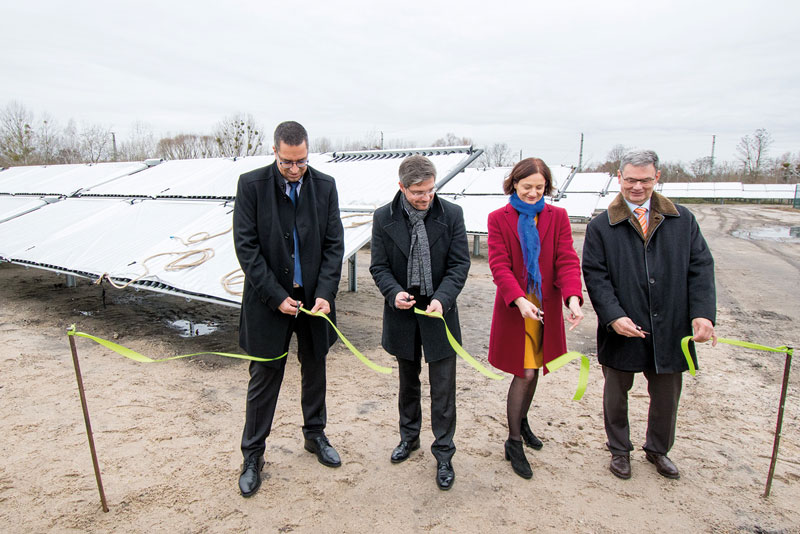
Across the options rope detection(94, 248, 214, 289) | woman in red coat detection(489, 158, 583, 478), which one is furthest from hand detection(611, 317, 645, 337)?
rope detection(94, 248, 214, 289)

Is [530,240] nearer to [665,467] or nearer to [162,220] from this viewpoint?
[665,467]

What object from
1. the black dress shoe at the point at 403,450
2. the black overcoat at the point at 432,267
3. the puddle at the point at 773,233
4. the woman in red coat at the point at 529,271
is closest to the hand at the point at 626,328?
the woman in red coat at the point at 529,271

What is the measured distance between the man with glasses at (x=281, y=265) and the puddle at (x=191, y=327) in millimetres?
2997

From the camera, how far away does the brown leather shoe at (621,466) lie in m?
2.66

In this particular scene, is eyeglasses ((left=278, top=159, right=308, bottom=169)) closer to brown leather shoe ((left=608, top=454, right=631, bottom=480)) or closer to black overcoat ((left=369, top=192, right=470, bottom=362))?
black overcoat ((left=369, top=192, right=470, bottom=362))

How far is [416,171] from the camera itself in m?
2.42

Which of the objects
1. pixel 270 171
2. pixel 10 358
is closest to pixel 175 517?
pixel 270 171

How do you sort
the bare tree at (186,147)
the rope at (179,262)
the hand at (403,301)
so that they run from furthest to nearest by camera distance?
the bare tree at (186,147)
the rope at (179,262)
the hand at (403,301)

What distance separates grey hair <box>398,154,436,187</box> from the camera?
95.2 inches

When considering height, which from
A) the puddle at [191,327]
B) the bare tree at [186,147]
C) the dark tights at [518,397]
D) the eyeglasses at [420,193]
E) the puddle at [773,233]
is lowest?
the puddle at [191,327]

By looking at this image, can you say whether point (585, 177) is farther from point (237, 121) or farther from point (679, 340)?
point (237, 121)

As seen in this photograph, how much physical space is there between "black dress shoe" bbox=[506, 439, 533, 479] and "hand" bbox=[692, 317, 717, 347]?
43.4 inches

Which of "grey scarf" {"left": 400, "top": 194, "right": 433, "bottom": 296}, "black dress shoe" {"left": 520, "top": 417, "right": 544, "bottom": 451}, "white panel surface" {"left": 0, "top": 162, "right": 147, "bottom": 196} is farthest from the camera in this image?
"white panel surface" {"left": 0, "top": 162, "right": 147, "bottom": 196}

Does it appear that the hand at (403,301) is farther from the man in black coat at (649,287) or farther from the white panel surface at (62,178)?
the white panel surface at (62,178)
